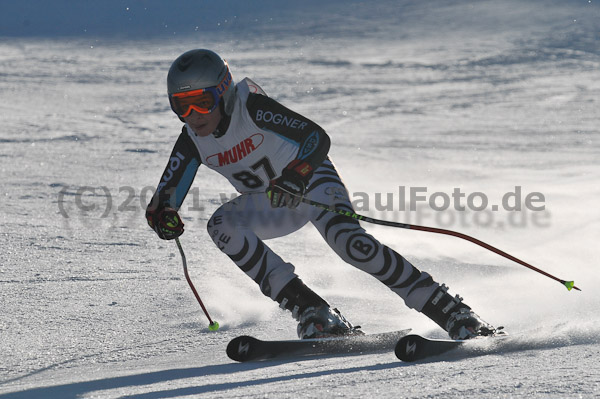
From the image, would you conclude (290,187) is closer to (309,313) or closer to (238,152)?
(238,152)

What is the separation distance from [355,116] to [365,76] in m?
2.67

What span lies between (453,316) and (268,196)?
1.08 m

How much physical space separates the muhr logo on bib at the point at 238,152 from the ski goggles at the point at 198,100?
26 cm

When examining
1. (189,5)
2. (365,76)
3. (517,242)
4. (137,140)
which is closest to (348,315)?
(517,242)

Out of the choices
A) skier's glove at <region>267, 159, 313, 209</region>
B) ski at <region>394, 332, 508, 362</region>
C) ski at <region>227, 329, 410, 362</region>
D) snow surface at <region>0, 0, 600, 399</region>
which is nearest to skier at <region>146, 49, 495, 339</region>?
skier's glove at <region>267, 159, 313, 209</region>

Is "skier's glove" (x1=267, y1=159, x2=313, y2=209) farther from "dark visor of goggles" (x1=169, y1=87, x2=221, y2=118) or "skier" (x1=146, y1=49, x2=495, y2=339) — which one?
"dark visor of goggles" (x1=169, y1=87, x2=221, y2=118)

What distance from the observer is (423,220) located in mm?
7262

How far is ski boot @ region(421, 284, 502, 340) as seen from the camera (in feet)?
13.2

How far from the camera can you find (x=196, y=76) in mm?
3939

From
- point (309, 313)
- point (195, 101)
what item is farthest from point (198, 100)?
point (309, 313)

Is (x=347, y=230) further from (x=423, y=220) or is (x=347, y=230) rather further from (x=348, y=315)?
(x=423, y=220)

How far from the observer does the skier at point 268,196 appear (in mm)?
3977

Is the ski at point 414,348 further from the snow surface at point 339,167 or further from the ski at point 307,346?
the ski at point 307,346

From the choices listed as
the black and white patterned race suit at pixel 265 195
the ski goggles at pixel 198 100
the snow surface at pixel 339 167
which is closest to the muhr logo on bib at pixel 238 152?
the black and white patterned race suit at pixel 265 195
